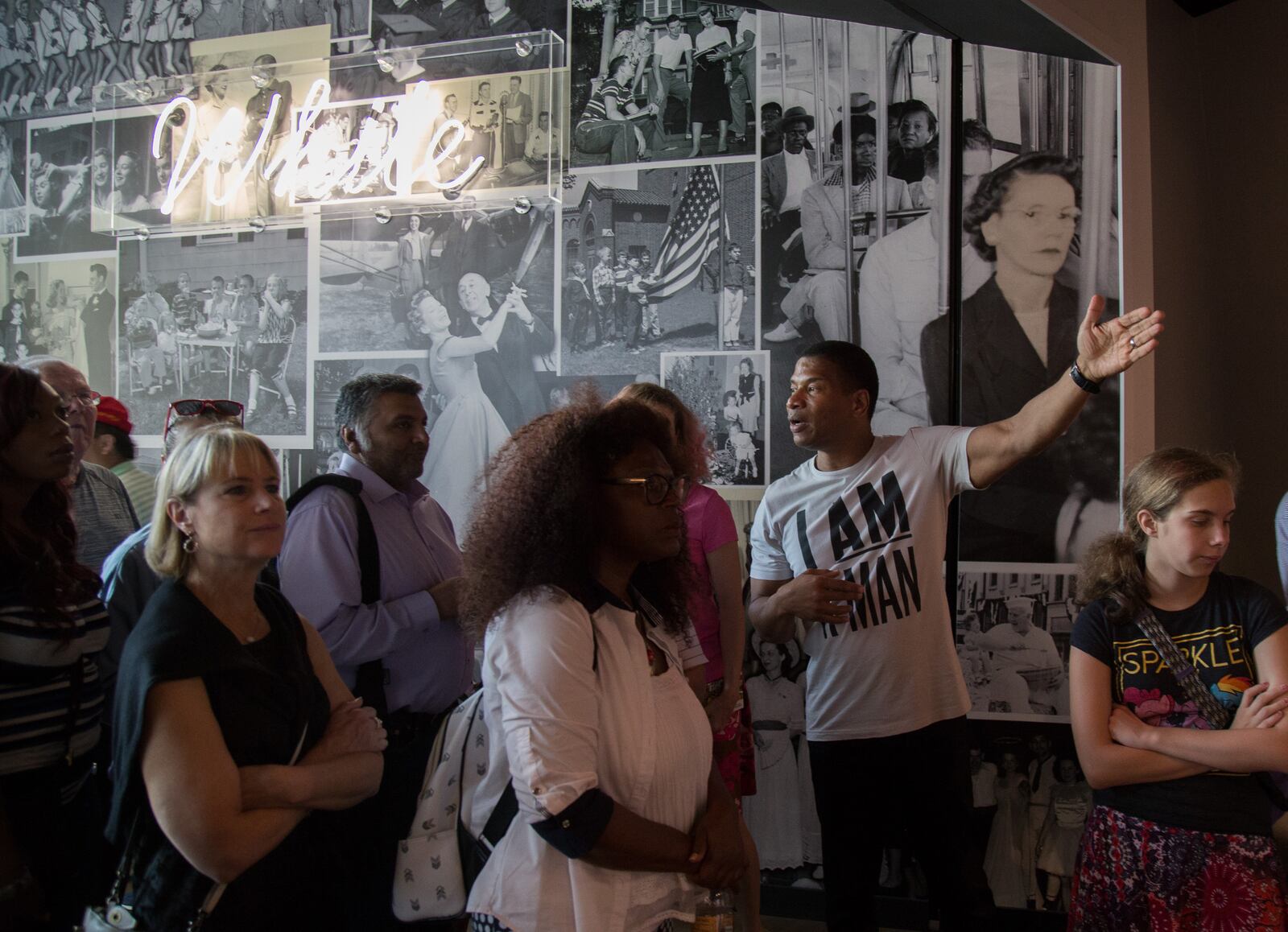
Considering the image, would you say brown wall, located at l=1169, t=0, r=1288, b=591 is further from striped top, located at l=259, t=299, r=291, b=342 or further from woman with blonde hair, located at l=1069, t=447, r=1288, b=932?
striped top, located at l=259, t=299, r=291, b=342

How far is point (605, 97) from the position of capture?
4.05 m

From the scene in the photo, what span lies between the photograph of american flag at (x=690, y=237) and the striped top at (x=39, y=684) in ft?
8.36

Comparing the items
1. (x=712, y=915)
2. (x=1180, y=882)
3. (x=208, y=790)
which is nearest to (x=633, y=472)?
(x=712, y=915)

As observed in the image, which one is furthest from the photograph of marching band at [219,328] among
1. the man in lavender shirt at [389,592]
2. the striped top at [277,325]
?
the man in lavender shirt at [389,592]

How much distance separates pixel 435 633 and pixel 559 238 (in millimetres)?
1941

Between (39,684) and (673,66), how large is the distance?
125 inches

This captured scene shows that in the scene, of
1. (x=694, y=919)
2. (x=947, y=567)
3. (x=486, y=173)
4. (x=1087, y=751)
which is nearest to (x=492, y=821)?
(x=694, y=919)

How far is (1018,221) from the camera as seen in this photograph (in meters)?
3.63

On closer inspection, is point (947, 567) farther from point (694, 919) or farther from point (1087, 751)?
point (694, 919)

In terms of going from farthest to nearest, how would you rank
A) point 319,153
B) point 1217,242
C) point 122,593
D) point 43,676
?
1. point 319,153
2. point 1217,242
3. point 122,593
4. point 43,676

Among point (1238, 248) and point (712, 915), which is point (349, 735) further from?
point (1238, 248)

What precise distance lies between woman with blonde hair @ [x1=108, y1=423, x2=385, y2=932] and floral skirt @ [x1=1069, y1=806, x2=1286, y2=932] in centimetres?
170

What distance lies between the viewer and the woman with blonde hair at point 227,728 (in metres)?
1.69

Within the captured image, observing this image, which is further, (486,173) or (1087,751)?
(486,173)
